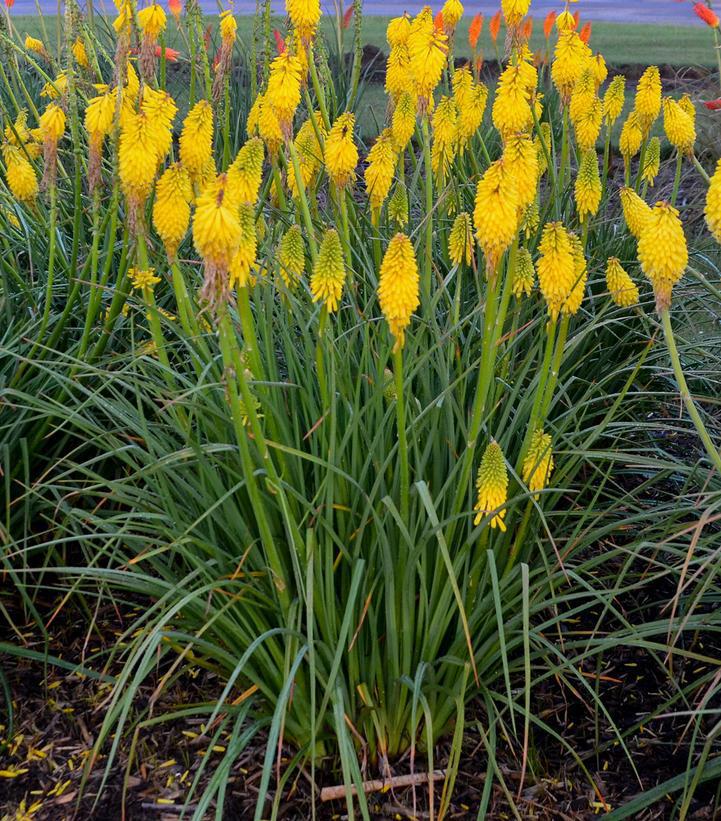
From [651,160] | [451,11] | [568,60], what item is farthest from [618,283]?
[451,11]

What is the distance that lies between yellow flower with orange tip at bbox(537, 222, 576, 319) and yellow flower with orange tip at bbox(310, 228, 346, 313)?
0.33 m

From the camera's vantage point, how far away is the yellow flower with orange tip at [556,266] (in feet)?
5.35

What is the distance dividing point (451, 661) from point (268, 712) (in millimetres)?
418

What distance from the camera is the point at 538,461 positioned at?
70.6 inches

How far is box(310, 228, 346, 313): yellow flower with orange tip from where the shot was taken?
64.8 inches

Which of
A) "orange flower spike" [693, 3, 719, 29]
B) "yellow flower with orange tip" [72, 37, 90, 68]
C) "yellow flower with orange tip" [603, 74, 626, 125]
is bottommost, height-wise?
"yellow flower with orange tip" [603, 74, 626, 125]

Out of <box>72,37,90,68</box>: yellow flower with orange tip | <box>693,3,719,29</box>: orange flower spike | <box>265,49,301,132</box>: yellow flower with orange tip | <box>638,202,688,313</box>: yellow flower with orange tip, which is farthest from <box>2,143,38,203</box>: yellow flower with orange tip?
<box>693,3,719,29</box>: orange flower spike

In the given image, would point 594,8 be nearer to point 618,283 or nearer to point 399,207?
point 399,207

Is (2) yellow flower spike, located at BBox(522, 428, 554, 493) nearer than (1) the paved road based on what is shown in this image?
Yes

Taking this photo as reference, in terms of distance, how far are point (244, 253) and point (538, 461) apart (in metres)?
0.64

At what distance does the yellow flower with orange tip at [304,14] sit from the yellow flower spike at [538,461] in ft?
2.88

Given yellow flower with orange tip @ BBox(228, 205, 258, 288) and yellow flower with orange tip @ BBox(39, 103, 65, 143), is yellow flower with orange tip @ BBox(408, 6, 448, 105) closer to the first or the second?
yellow flower with orange tip @ BBox(228, 205, 258, 288)

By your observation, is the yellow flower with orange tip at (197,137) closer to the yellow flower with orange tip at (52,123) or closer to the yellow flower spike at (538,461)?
the yellow flower with orange tip at (52,123)

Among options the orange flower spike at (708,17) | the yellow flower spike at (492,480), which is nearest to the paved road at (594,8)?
the orange flower spike at (708,17)
